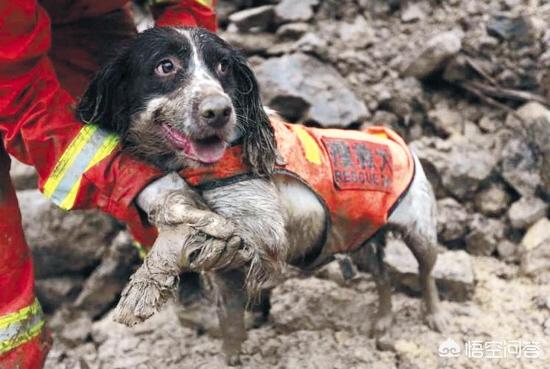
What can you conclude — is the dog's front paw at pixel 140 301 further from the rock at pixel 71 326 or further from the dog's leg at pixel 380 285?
the rock at pixel 71 326

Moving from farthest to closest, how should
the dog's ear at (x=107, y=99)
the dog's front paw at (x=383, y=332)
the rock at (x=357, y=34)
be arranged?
the rock at (x=357, y=34) < the dog's front paw at (x=383, y=332) < the dog's ear at (x=107, y=99)

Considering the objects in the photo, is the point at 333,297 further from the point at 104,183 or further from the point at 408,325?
the point at 104,183

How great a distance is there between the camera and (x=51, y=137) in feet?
8.38

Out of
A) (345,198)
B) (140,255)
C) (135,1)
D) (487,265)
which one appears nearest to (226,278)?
(345,198)

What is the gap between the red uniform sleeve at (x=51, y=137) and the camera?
2.51 metres

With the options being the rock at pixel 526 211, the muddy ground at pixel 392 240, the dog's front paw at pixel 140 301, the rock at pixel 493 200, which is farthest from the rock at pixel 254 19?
the dog's front paw at pixel 140 301

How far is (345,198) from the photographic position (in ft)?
10.4

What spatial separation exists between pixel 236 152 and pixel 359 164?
2.24ft

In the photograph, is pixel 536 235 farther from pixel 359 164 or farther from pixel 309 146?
pixel 309 146

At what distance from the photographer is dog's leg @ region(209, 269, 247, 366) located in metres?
3.12

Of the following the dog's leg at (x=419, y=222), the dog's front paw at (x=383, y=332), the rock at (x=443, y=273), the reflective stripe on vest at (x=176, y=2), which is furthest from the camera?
the rock at (x=443, y=273)

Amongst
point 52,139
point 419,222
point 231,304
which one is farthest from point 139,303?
point 419,222

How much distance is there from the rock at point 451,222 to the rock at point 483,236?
5 centimetres

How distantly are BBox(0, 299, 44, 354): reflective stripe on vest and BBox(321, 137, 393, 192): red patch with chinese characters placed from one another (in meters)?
1.39
